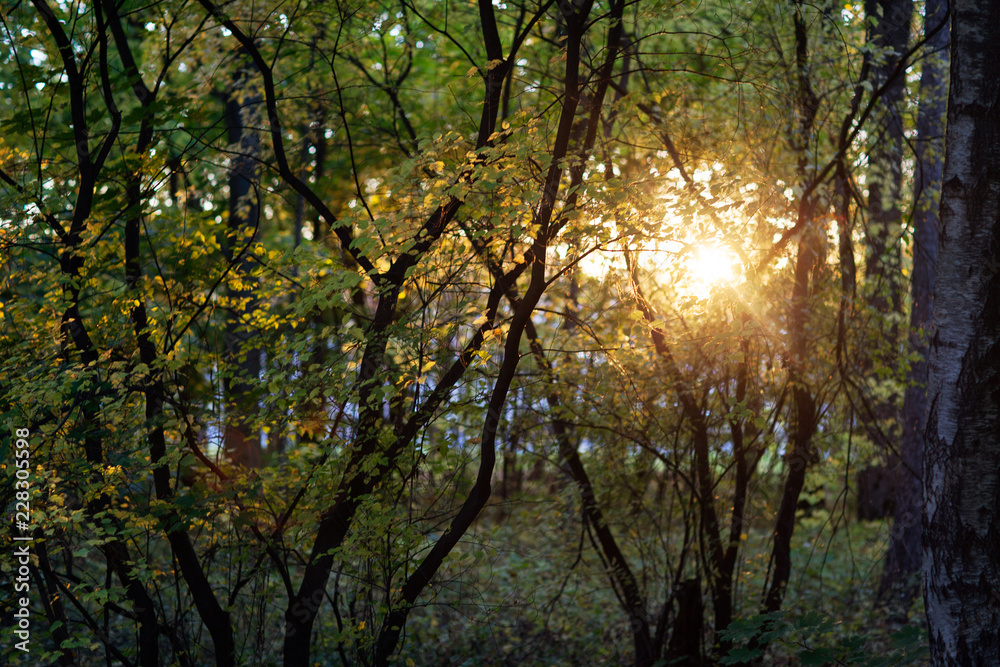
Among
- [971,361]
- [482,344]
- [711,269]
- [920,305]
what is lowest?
[971,361]

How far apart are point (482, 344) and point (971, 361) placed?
241cm

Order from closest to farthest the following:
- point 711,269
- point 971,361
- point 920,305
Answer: point 971,361
point 711,269
point 920,305

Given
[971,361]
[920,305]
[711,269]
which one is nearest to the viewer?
[971,361]

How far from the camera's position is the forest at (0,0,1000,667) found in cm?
350

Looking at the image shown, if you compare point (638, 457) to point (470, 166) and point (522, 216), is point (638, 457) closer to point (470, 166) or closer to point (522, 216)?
point (522, 216)

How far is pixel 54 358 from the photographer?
4168mm

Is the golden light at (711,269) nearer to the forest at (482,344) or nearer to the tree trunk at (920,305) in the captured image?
the forest at (482,344)

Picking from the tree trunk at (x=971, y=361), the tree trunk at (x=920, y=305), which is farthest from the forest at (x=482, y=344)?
the tree trunk at (x=920, y=305)

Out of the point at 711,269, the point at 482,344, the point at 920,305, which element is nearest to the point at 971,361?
the point at 711,269

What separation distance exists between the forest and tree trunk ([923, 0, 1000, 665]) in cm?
1

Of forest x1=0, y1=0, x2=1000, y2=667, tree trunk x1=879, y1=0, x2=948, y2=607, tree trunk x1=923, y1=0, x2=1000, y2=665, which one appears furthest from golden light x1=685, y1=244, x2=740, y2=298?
tree trunk x1=879, y1=0, x2=948, y2=607

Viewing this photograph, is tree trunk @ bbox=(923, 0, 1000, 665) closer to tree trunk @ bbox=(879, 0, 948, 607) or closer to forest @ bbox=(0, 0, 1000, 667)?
forest @ bbox=(0, 0, 1000, 667)

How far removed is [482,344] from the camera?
161 inches

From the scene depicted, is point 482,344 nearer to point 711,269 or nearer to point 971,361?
point 711,269
